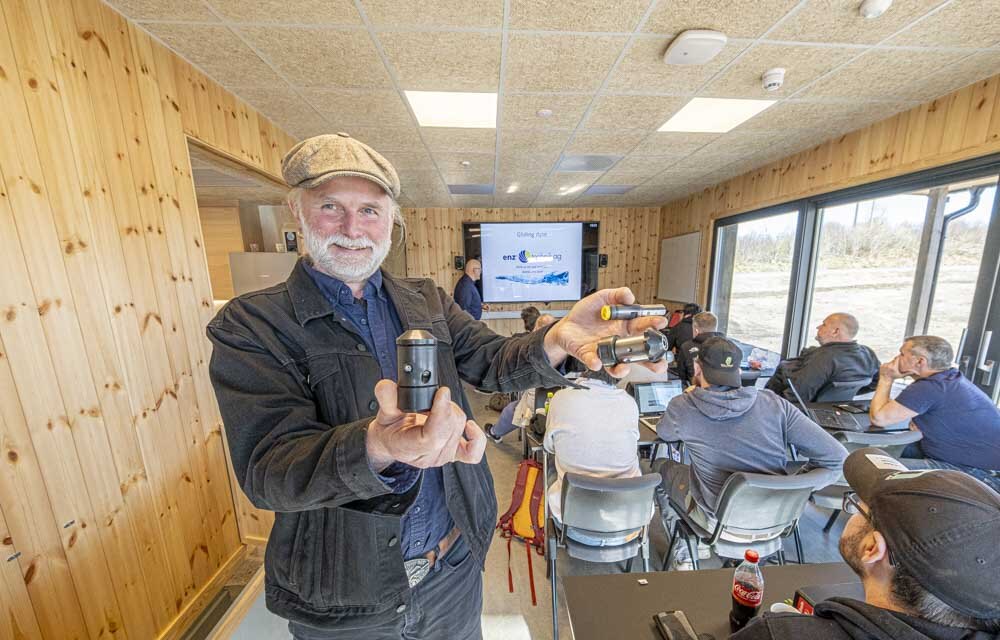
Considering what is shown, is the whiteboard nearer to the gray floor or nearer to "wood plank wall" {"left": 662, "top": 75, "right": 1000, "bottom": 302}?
"wood plank wall" {"left": 662, "top": 75, "right": 1000, "bottom": 302}

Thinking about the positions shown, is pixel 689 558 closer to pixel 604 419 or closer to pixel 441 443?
pixel 604 419

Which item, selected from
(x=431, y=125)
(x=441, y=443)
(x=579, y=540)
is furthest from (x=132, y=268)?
(x=579, y=540)

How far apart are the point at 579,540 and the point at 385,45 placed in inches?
94.0

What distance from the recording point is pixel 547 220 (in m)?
5.68

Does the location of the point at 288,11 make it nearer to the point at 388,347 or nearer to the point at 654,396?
the point at 388,347

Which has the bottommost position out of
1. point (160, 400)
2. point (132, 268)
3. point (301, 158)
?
point (160, 400)

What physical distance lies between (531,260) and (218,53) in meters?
4.47

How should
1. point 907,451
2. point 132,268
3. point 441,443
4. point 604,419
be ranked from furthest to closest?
point 907,451 < point 604,419 < point 132,268 < point 441,443

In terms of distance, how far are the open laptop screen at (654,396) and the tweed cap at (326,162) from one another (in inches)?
83.9

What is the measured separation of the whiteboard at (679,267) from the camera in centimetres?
479

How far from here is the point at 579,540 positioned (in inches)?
60.7

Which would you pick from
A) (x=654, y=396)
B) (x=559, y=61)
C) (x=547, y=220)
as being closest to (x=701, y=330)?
(x=654, y=396)

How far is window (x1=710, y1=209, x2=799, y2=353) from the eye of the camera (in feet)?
11.4

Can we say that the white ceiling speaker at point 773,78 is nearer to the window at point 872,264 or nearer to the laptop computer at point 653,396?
the window at point 872,264
